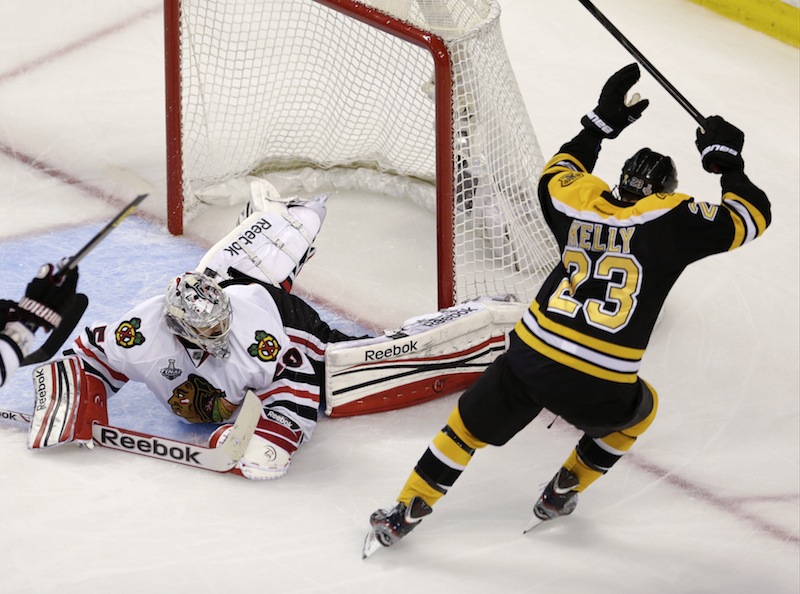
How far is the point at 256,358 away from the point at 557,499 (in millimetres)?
876

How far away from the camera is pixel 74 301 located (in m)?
2.89

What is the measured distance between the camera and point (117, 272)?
4.27 metres

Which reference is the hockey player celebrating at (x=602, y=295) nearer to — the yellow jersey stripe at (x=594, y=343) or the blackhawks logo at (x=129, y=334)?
the yellow jersey stripe at (x=594, y=343)

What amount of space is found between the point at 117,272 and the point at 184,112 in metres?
0.66

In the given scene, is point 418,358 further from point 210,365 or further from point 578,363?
point 578,363

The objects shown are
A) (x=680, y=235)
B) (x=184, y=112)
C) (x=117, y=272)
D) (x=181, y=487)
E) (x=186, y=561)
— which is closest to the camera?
(x=680, y=235)

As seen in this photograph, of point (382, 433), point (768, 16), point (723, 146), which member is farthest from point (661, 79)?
point (768, 16)

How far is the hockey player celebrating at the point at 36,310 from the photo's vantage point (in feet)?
9.26

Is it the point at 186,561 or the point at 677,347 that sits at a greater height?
the point at 677,347

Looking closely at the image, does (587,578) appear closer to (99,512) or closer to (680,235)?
(680,235)

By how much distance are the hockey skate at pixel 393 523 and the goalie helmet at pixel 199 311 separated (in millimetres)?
611

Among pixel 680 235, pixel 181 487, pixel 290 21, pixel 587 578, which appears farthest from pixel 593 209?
pixel 290 21

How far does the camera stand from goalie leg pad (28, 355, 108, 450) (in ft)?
11.2

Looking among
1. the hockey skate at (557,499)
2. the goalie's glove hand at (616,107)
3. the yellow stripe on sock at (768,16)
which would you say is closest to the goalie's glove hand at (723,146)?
the goalie's glove hand at (616,107)
